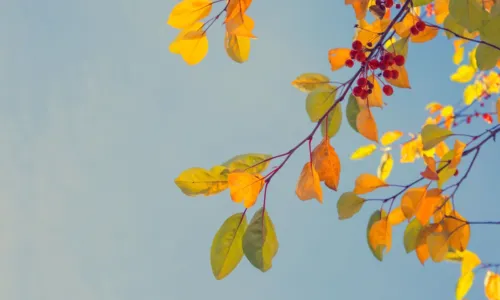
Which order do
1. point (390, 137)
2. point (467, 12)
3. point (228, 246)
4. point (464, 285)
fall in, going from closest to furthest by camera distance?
point (467, 12) → point (228, 246) → point (464, 285) → point (390, 137)

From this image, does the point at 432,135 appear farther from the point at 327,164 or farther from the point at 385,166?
the point at 385,166

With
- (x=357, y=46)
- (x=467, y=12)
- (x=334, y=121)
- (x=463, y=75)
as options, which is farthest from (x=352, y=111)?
(x=463, y=75)

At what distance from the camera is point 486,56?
48.0 inches

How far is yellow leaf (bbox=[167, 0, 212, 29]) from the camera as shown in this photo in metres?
1.18

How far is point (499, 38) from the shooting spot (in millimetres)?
1121

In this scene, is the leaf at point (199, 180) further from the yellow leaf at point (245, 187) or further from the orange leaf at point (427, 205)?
the orange leaf at point (427, 205)

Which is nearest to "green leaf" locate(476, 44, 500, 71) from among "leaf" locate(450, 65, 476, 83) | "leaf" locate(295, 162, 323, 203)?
"leaf" locate(295, 162, 323, 203)

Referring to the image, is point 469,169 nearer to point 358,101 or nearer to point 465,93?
point 358,101

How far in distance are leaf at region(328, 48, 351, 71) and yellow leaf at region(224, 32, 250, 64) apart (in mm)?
223

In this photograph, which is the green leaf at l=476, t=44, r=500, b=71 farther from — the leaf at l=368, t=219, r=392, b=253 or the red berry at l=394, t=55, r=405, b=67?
the leaf at l=368, t=219, r=392, b=253

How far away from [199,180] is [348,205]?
41cm

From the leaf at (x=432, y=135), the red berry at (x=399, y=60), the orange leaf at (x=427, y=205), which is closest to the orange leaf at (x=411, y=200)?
the orange leaf at (x=427, y=205)

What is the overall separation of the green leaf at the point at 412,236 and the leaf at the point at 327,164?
1.00 ft

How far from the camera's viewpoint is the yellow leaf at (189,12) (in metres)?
1.18
